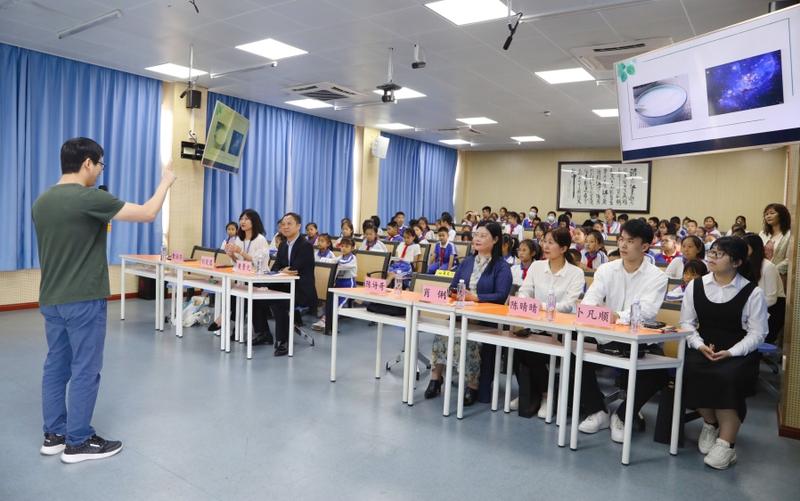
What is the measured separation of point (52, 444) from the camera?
278 cm

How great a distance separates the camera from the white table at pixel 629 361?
2.88 metres

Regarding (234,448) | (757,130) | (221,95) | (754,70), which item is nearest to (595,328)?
(757,130)

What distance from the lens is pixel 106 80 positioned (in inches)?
282

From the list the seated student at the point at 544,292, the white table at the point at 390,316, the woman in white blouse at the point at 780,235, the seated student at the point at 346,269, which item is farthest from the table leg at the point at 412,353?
the woman in white blouse at the point at 780,235

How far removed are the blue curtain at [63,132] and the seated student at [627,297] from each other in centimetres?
626

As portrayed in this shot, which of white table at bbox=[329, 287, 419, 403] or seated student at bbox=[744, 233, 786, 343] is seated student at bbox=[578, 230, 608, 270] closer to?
seated student at bbox=[744, 233, 786, 343]

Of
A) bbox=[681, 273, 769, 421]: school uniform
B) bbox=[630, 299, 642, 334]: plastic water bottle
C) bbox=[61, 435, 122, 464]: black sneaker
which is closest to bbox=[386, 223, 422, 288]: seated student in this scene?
bbox=[681, 273, 769, 421]: school uniform

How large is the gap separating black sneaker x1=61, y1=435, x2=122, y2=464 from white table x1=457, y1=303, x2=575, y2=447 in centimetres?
198

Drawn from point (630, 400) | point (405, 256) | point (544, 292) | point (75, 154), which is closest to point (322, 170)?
point (405, 256)

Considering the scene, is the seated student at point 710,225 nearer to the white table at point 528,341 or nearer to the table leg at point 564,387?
the white table at point 528,341

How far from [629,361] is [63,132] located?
22.4 ft

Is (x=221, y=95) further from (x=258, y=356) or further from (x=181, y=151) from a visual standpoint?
(x=258, y=356)

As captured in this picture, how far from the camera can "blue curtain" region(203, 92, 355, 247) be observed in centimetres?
864

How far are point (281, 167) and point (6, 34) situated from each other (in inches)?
171
